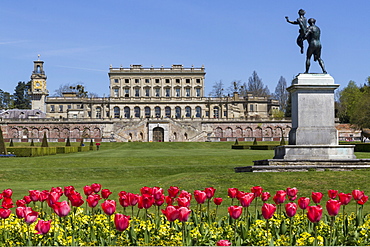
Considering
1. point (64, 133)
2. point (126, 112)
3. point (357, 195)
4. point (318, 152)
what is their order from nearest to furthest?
point (357, 195) → point (318, 152) → point (64, 133) → point (126, 112)

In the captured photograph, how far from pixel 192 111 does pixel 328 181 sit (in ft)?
333

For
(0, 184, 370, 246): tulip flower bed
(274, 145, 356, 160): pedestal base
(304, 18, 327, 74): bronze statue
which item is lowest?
(0, 184, 370, 246): tulip flower bed

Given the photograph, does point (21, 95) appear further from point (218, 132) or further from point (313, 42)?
point (313, 42)

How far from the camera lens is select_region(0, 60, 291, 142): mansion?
3910 inches

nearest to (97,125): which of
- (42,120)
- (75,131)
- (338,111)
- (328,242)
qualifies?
(75,131)

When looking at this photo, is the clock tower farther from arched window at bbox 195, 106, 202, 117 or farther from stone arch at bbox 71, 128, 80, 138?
arched window at bbox 195, 106, 202, 117

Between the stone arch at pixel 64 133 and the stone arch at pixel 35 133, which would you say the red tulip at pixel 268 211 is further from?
the stone arch at pixel 35 133

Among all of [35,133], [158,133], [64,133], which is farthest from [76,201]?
[35,133]

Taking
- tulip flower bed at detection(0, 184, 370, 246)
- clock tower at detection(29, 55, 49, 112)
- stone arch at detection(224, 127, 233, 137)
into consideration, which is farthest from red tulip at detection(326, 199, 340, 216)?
clock tower at detection(29, 55, 49, 112)

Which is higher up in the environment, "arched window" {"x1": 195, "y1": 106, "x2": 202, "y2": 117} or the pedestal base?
"arched window" {"x1": 195, "y1": 106, "x2": 202, "y2": 117}

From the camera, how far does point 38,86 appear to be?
5108 inches

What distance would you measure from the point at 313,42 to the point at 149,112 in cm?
9764

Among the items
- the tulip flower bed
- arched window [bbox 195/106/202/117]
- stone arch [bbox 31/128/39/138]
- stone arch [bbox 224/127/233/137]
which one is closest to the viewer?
the tulip flower bed

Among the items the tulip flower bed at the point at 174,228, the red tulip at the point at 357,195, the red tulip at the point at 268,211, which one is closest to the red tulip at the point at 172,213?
the tulip flower bed at the point at 174,228
